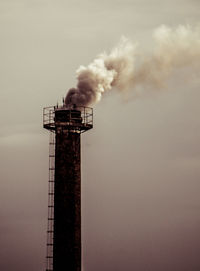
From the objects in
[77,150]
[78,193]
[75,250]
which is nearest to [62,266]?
[75,250]

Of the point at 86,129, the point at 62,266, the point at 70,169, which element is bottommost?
the point at 62,266

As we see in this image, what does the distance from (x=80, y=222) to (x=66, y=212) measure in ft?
3.51

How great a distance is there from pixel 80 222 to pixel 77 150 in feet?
13.9

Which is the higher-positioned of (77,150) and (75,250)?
(77,150)

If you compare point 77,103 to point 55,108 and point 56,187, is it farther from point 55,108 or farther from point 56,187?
point 56,187

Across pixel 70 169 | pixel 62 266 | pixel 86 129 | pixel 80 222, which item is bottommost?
pixel 62 266

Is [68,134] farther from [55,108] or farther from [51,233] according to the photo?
[51,233]

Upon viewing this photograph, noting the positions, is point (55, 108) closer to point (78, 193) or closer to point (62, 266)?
point (78, 193)

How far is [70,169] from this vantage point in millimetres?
37188

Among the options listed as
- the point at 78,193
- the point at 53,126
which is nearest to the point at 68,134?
the point at 53,126

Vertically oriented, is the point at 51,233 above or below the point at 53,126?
below

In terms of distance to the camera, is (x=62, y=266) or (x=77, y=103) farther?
(x=77, y=103)

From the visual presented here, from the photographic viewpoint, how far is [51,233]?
122ft

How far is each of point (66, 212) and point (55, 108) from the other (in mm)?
6253
